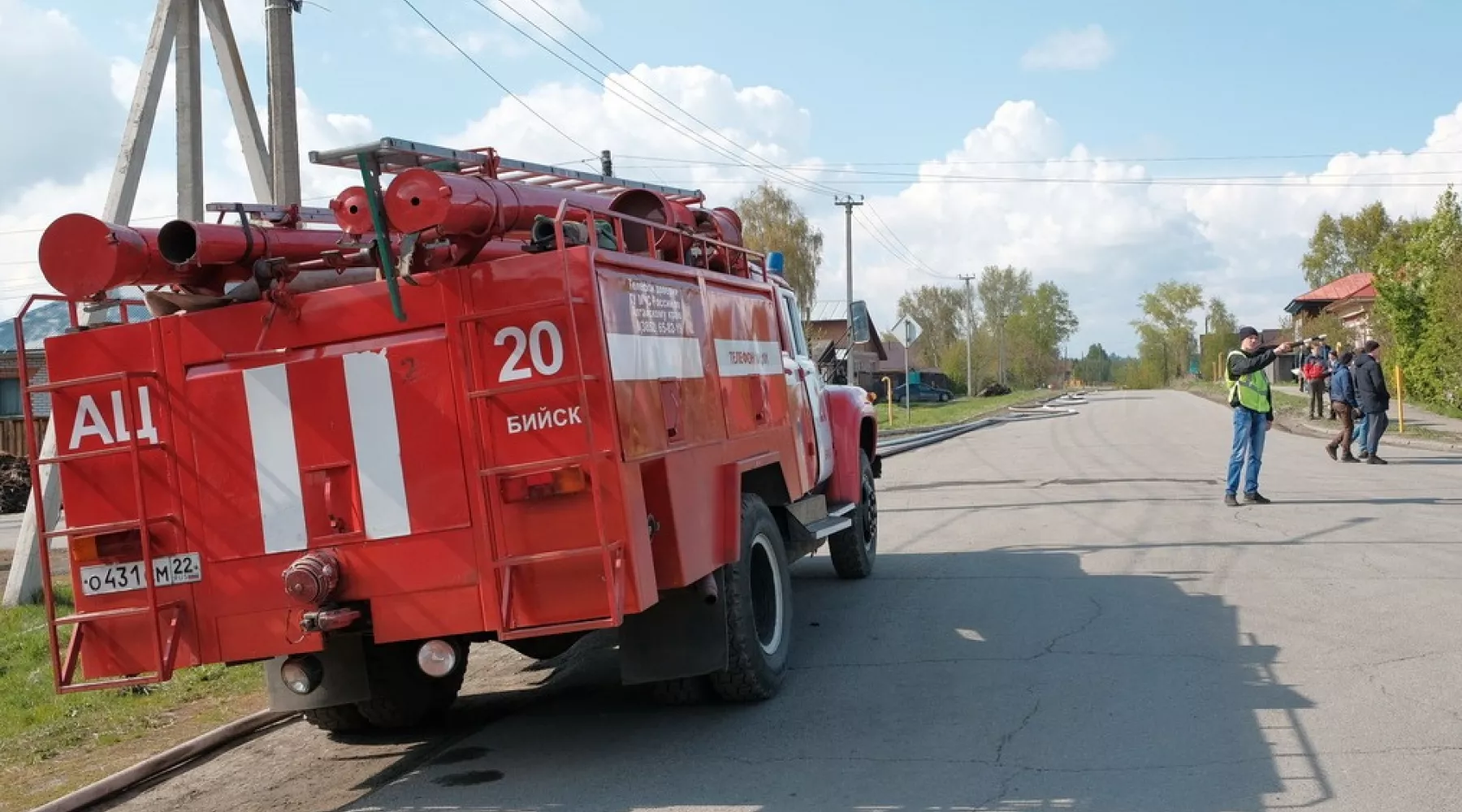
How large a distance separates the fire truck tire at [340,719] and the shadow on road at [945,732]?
2.16 ft

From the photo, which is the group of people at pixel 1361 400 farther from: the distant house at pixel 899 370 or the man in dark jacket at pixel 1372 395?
the distant house at pixel 899 370

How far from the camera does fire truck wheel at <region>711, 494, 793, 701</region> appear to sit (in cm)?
679

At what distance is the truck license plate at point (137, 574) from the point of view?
6039 millimetres

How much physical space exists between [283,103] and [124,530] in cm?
678

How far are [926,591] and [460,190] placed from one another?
587cm

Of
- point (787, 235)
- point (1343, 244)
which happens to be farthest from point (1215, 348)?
point (787, 235)

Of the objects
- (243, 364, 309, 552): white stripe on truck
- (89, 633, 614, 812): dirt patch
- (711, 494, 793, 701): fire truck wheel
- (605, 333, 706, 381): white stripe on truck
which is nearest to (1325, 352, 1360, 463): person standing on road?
(711, 494, 793, 701): fire truck wheel

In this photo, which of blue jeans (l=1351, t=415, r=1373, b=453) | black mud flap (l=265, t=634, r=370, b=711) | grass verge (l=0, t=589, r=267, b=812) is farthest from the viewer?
blue jeans (l=1351, t=415, r=1373, b=453)

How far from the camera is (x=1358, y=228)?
286 feet

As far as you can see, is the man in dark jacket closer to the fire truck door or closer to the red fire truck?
the fire truck door

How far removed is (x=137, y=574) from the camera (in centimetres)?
608

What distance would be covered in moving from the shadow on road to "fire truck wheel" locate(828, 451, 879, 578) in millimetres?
1458

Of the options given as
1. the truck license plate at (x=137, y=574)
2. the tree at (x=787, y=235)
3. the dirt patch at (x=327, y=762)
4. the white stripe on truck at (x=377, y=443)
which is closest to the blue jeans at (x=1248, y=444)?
the dirt patch at (x=327, y=762)

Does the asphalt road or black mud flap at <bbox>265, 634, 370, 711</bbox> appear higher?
black mud flap at <bbox>265, 634, 370, 711</bbox>
